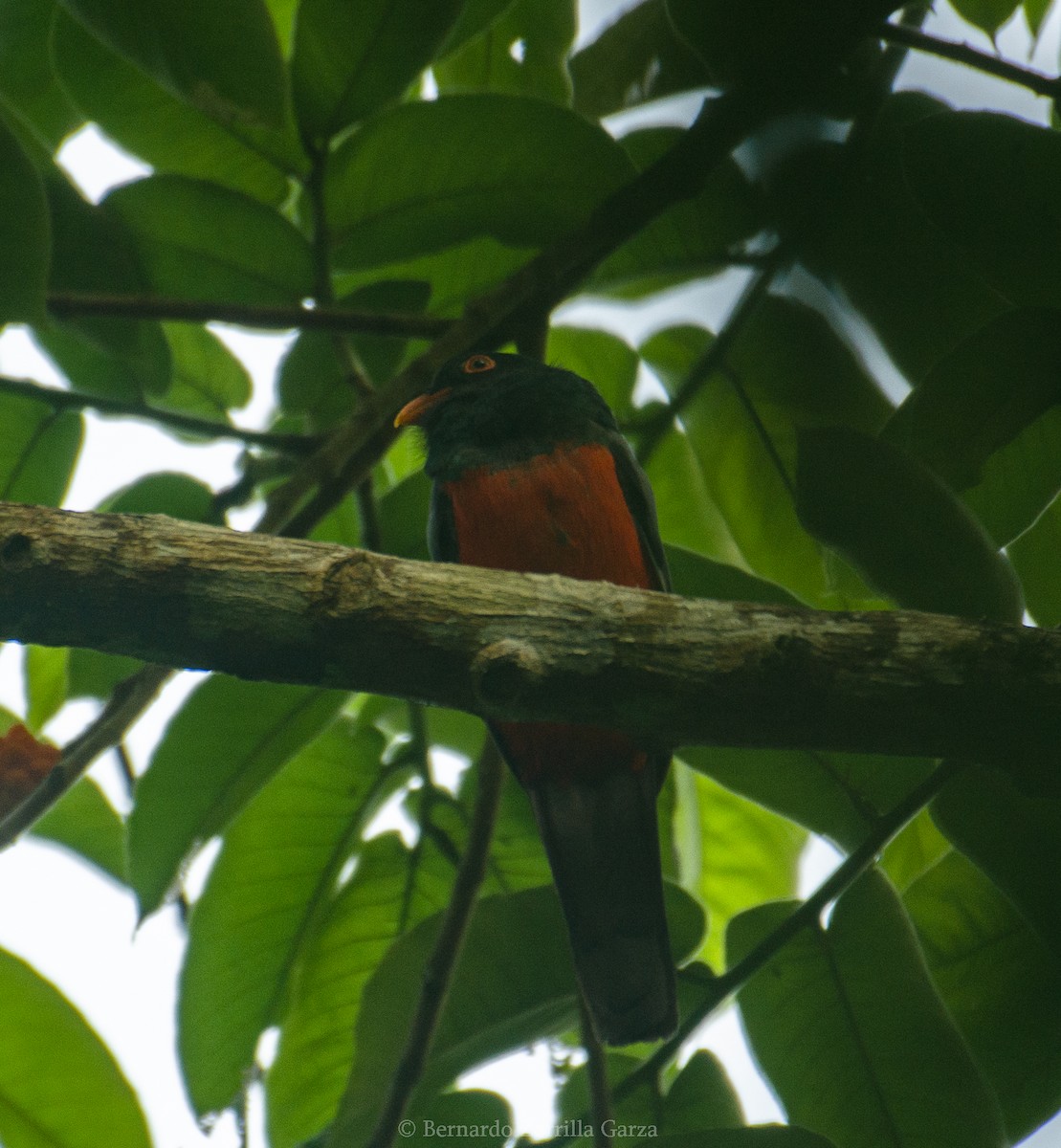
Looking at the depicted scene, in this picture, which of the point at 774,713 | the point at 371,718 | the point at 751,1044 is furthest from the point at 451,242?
the point at 751,1044

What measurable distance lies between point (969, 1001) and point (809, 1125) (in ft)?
1.61

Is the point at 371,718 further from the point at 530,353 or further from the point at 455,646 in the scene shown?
the point at 455,646

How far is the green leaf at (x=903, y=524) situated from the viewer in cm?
260

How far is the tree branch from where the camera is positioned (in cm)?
215

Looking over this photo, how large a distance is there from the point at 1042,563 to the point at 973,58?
1.28 meters

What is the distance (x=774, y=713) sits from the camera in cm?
→ 223

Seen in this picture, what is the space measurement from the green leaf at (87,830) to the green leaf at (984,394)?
238cm

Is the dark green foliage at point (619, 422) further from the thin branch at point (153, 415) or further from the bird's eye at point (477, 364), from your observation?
the bird's eye at point (477, 364)

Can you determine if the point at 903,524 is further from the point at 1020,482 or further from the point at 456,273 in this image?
the point at 456,273

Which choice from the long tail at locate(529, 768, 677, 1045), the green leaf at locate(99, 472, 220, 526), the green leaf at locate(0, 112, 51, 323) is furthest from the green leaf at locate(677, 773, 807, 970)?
the green leaf at locate(0, 112, 51, 323)

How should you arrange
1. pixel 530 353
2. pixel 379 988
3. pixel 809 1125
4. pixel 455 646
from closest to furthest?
pixel 455 646 < pixel 809 1125 < pixel 379 988 < pixel 530 353

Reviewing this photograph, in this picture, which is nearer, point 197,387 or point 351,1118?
point 351,1118

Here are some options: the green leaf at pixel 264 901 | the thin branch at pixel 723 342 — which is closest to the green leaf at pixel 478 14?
the thin branch at pixel 723 342

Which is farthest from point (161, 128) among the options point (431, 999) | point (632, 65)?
point (431, 999)
